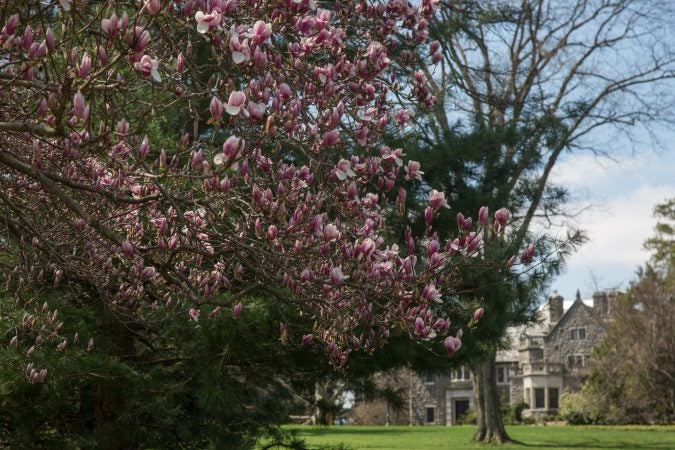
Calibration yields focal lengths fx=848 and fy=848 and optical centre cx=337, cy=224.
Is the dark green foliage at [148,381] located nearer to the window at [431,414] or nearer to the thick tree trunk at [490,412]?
the thick tree trunk at [490,412]

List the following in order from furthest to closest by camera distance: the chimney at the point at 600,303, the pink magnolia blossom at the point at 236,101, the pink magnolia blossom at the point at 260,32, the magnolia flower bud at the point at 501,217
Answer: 1. the chimney at the point at 600,303
2. the magnolia flower bud at the point at 501,217
3. the pink magnolia blossom at the point at 260,32
4. the pink magnolia blossom at the point at 236,101

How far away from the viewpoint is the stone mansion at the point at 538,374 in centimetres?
5316

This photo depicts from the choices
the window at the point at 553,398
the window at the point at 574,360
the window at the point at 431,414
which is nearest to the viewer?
the window at the point at 553,398

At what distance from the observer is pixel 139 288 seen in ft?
16.7

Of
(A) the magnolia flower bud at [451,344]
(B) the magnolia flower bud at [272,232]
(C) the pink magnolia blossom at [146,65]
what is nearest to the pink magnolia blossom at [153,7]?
(C) the pink magnolia blossom at [146,65]

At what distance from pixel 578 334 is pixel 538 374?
15.5 feet

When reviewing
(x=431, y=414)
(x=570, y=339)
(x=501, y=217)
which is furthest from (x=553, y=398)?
(x=501, y=217)

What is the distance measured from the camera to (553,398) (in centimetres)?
5334

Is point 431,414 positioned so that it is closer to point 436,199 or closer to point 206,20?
point 436,199

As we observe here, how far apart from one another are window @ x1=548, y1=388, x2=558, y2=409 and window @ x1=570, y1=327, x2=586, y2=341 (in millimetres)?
3973

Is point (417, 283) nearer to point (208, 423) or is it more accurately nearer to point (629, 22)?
point (208, 423)

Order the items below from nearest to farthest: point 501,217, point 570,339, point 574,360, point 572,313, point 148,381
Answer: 1. point 501,217
2. point 148,381
3. point 574,360
4. point 570,339
5. point 572,313

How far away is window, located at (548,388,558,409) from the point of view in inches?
2087

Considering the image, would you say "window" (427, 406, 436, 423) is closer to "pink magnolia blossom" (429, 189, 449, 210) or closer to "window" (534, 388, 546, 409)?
"window" (534, 388, 546, 409)
